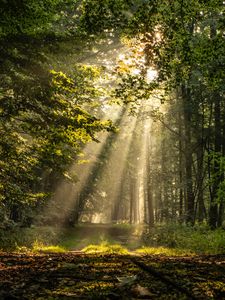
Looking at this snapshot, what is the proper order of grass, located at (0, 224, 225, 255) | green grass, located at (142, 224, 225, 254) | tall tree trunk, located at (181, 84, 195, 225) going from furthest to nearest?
tall tree trunk, located at (181, 84, 195, 225)
green grass, located at (142, 224, 225, 254)
grass, located at (0, 224, 225, 255)

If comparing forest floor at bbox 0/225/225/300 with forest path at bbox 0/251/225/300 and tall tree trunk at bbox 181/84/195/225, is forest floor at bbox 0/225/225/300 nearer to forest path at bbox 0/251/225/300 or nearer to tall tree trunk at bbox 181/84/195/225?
forest path at bbox 0/251/225/300

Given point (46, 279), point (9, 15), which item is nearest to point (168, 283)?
point (46, 279)

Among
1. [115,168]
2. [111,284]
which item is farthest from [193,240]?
[115,168]

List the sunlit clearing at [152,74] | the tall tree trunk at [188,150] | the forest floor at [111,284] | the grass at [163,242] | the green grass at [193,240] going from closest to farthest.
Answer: the forest floor at [111,284]
the sunlit clearing at [152,74]
the grass at [163,242]
the green grass at [193,240]
the tall tree trunk at [188,150]

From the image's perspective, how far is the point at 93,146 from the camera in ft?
121

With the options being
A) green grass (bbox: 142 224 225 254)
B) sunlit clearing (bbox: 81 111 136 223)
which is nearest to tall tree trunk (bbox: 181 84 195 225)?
green grass (bbox: 142 224 225 254)

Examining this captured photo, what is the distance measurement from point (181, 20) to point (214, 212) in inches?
617

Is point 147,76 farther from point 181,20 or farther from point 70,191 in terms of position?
point 70,191

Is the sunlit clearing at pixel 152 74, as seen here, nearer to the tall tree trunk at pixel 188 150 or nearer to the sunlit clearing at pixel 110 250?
the sunlit clearing at pixel 110 250

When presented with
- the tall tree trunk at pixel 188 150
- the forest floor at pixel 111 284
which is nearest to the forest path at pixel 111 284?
the forest floor at pixel 111 284

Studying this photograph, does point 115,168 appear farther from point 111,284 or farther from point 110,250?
point 111,284

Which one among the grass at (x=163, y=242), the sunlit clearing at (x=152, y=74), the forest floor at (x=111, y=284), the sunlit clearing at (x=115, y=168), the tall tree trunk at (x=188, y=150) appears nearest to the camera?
the forest floor at (x=111, y=284)

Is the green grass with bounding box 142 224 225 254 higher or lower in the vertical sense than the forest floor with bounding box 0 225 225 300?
higher

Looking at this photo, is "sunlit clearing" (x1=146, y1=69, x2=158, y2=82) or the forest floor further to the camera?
"sunlit clearing" (x1=146, y1=69, x2=158, y2=82)
